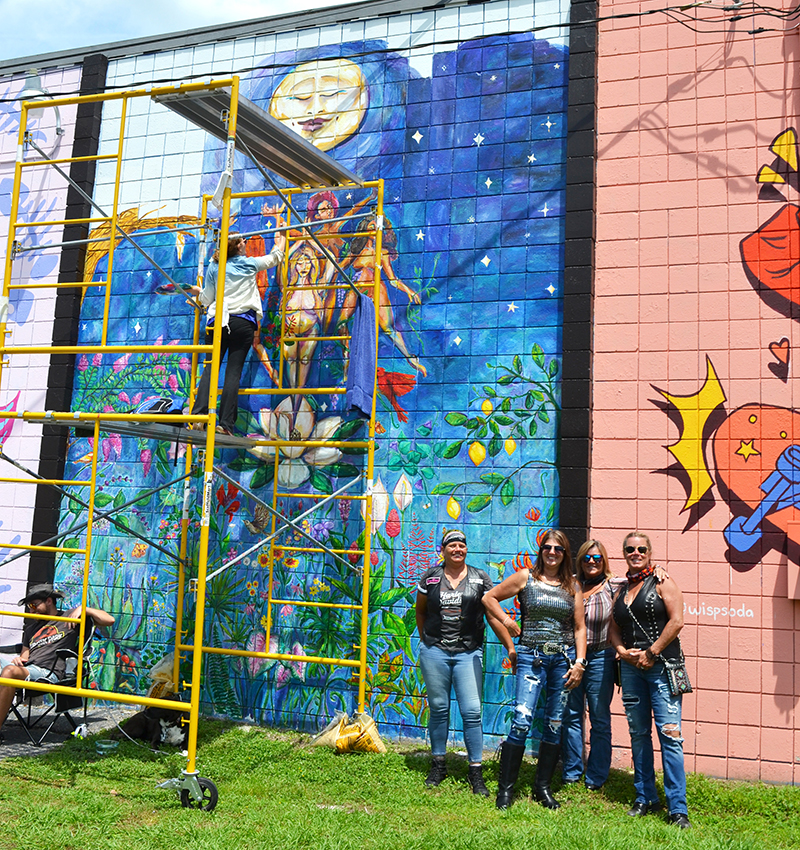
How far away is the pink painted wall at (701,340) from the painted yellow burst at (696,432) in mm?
41

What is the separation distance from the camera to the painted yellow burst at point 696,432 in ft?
22.7

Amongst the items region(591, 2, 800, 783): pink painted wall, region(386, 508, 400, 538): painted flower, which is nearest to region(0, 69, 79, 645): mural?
region(386, 508, 400, 538): painted flower

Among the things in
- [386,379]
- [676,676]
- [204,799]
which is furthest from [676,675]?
[386,379]

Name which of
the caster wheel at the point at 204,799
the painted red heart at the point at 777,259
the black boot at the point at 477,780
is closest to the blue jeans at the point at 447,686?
the black boot at the point at 477,780

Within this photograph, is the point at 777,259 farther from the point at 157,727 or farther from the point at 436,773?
the point at 157,727

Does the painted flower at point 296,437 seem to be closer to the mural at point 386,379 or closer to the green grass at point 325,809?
the mural at point 386,379

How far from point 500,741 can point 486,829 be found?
1.86 metres

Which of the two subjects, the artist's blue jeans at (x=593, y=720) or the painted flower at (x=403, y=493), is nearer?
Result: the artist's blue jeans at (x=593, y=720)

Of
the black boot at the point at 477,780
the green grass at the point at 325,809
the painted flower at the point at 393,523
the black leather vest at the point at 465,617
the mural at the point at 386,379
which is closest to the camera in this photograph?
the green grass at the point at 325,809

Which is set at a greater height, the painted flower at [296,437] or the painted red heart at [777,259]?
the painted red heart at [777,259]

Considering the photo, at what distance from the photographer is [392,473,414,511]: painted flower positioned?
25.3ft

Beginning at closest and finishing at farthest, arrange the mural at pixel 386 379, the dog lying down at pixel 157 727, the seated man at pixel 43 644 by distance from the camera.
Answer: the seated man at pixel 43 644 → the dog lying down at pixel 157 727 → the mural at pixel 386 379

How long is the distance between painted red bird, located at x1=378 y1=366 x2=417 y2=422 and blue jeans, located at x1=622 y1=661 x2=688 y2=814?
3029mm

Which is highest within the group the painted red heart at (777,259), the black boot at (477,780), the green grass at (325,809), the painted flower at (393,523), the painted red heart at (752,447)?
the painted red heart at (777,259)
